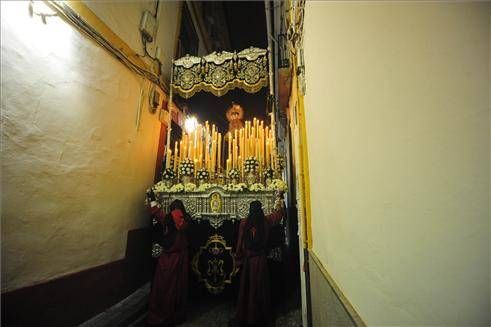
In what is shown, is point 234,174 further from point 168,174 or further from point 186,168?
point 168,174

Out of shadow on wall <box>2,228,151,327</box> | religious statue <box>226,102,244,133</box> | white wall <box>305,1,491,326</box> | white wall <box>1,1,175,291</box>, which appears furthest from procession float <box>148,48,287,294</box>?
white wall <box>305,1,491,326</box>

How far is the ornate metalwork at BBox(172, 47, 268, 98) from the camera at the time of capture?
13.5ft

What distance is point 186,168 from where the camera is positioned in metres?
3.53

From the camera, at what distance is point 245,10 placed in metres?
6.43

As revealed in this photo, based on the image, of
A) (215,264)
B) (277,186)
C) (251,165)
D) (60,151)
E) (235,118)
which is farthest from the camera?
(235,118)

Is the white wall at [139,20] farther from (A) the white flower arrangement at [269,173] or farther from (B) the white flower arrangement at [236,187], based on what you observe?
(A) the white flower arrangement at [269,173]

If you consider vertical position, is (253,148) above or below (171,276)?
above

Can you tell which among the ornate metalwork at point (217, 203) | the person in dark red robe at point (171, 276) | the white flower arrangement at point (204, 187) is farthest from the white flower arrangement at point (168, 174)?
the person in dark red robe at point (171, 276)

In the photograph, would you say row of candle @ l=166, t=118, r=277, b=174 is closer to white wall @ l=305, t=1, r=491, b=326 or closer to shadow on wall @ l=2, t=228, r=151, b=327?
shadow on wall @ l=2, t=228, r=151, b=327

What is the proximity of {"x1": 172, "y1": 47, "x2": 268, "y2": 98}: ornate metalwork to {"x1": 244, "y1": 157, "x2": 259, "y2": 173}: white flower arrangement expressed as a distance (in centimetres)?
154

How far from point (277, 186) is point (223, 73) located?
264cm

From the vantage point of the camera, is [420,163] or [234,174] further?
[234,174]

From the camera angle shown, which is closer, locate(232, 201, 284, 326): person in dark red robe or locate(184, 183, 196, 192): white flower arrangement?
locate(232, 201, 284, 326): person in dark red robe

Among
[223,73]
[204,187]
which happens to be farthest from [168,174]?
[223,73]
